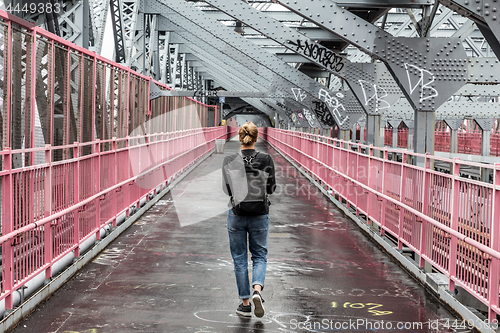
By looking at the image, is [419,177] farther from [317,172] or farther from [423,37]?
[317,172]

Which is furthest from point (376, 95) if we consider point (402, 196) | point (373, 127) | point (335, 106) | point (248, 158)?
point (248, 158)

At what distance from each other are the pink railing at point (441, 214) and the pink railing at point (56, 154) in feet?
13.8

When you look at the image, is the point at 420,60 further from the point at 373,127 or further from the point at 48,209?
the point at 48,209

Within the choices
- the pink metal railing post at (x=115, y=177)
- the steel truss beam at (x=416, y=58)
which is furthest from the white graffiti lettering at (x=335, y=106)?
the pink metal railing post at (x=115, y=177)

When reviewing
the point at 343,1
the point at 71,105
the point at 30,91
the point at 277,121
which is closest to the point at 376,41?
the point at 343,1

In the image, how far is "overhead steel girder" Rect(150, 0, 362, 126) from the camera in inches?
813

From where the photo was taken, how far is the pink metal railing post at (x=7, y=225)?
5.24 meters

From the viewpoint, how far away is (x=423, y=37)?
38.8 ft

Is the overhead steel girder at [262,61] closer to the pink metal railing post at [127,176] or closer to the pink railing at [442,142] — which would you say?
the pink metal railing post at [127,176]

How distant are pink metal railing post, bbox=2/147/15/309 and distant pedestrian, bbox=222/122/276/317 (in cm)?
193

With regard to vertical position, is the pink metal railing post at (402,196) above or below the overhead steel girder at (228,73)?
below

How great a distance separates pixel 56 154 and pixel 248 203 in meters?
5.81

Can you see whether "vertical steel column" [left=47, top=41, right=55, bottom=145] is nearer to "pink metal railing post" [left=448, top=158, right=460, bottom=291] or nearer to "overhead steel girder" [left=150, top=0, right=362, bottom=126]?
"pink metal railing post" [left=448, top=158, right=460, bottom=291]

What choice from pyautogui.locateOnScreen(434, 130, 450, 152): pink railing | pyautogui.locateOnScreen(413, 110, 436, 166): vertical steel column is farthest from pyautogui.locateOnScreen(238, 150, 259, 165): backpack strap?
pyautogui.locateOnScreen(434, 130, 450, 152): pink railing
